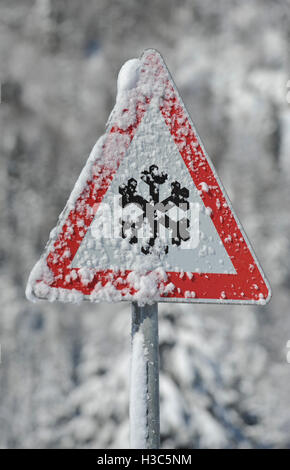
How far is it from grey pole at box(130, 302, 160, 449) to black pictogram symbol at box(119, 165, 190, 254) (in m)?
0.19

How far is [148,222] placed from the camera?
1143mm

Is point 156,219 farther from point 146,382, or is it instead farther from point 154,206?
point 146,382

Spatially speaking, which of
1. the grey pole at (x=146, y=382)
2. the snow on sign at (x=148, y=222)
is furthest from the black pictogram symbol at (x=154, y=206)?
the grey pole at (x=146, y=382)

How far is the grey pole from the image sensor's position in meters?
1.05

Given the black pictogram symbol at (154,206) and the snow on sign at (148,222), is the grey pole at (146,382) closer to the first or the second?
the snow on sign at (148,222)

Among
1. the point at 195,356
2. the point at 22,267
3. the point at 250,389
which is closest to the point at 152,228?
the point at 195,356

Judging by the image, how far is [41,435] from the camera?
17.9 ft

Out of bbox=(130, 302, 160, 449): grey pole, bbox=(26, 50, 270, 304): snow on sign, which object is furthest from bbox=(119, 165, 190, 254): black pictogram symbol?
bbox=(130, 302, 160, 449): grey pole

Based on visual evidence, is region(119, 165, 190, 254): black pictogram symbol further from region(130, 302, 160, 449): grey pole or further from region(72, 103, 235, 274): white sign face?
region(130, 302, 160, 449): grey pole

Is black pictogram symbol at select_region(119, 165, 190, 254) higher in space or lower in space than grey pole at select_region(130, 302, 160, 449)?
higher

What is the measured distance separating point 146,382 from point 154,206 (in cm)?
50

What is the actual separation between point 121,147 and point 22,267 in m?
8.48

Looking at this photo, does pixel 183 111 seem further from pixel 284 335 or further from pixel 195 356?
pixel 284 335

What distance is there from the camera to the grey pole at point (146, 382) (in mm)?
1054
